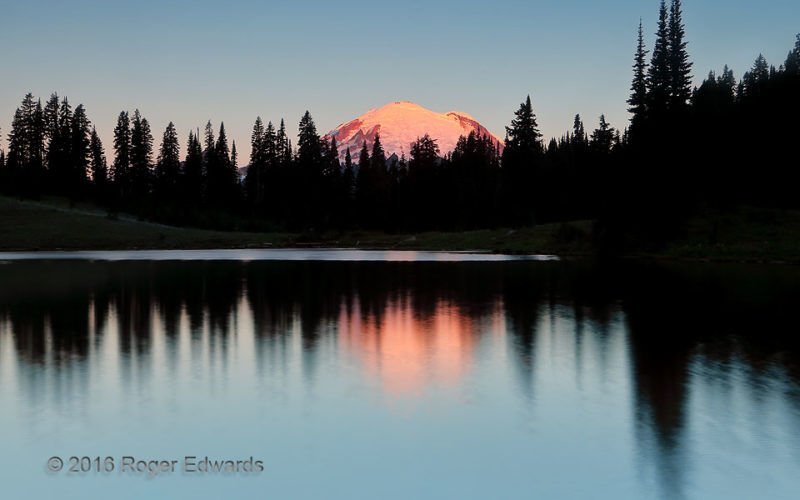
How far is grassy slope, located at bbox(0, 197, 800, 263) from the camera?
192 ft

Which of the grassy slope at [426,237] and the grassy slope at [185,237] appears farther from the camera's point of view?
the grassy slope at [185,237]

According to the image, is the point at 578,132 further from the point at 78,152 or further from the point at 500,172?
the point at 78,152

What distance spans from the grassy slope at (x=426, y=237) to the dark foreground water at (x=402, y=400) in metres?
39.5

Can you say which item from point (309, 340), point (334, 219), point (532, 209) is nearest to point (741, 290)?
point (309, 340)

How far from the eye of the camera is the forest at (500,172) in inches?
2844

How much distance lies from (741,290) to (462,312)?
15.8 m

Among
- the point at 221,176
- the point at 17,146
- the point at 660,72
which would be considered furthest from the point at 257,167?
the point at 660,72

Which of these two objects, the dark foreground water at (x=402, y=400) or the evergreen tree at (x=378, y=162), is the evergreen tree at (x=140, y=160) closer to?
the evergreen tree at (x=378, y=162)

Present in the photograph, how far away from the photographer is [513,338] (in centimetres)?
1652

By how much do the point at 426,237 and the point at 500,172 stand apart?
171 feet

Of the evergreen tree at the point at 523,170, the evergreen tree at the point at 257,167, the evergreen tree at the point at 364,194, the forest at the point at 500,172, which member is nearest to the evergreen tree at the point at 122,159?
the forest at the point at 500,172

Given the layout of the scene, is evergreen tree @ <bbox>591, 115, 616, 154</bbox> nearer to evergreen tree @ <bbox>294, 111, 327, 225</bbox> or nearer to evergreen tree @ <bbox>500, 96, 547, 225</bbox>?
evergreen tree @ <bbox>500, 96, 547, 225</bbox>

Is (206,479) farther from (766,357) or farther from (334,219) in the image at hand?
(334,219)

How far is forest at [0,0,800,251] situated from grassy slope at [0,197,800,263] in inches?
151
